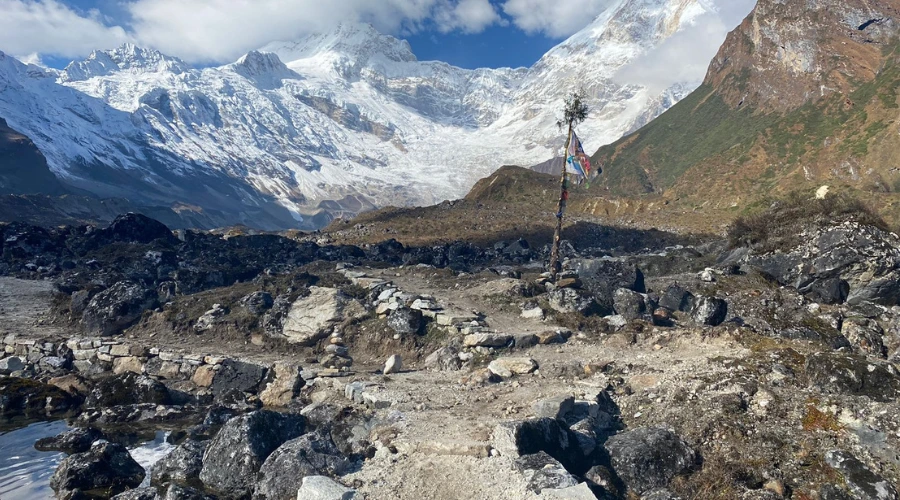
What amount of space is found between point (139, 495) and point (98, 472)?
5.60 feet

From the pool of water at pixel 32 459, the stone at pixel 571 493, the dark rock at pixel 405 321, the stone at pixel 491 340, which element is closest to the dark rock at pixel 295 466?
the pool of water at pixel 32 459

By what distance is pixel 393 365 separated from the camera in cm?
1683

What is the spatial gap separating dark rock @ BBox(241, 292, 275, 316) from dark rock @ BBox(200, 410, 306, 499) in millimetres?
10271

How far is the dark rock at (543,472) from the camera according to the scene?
31.0 feet

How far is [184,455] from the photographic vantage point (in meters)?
11.7

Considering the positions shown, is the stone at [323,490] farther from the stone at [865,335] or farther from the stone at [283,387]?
the stone at [865,335]

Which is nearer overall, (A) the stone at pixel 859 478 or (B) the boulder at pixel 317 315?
(A) the stone at pixel 859 478

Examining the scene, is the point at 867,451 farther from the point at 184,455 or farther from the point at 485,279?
the point at 485,279

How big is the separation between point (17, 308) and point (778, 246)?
30.4 metres

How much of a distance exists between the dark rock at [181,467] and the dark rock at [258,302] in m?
10.1

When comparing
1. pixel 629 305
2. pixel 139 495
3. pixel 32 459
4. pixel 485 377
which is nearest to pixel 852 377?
pixel 485 377

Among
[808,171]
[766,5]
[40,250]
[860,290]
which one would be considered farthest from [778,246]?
[766,5]

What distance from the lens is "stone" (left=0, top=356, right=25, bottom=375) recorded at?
1884 cm

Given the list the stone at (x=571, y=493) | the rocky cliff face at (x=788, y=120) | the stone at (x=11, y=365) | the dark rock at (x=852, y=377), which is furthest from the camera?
the rocky cliff face at (x=788, y=120)
